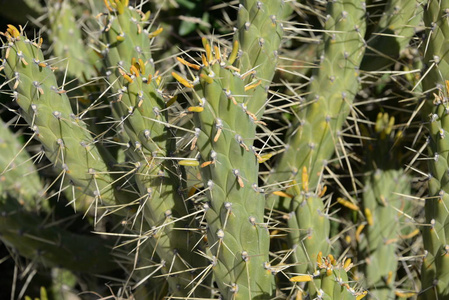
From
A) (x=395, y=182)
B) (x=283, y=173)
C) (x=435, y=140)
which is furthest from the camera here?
(x=395, y=182)

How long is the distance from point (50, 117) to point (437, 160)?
128 cm

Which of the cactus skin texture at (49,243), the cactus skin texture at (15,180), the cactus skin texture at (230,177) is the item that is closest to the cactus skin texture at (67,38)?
the cactus skin texture at (15,180)

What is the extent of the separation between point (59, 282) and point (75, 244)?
440mm

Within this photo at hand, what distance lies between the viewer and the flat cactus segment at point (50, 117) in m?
1.85

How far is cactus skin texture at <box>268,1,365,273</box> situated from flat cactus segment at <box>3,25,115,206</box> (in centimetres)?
75

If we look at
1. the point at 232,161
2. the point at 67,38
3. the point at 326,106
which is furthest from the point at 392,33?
the point at 67,38

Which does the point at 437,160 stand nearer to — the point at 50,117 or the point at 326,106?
the point at 326,106

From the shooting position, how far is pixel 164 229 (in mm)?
1993

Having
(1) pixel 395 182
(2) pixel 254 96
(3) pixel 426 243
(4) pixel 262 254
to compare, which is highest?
(2) pixel 254 96

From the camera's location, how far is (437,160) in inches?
78.8

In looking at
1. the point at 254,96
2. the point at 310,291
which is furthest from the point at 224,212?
the point at 254,96

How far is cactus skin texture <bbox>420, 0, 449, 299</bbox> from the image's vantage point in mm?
1994

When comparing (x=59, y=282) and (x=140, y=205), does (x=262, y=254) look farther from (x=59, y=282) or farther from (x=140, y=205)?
(x=59, y=282)

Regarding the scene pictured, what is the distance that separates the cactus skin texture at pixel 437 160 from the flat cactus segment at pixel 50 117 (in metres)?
1.11
